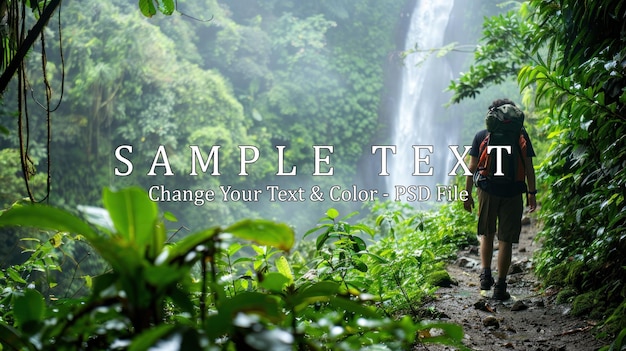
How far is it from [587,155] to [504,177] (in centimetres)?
69

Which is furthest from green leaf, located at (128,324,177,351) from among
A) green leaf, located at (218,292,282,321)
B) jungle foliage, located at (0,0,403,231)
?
jungle foliage, located at (0,0,403,231)

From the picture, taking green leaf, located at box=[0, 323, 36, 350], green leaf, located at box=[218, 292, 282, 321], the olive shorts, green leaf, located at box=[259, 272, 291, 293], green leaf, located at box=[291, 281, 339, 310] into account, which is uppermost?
green leaf, located at box=[218, 292, 282, 321]

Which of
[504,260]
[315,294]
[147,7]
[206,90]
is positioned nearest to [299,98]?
[206,90]

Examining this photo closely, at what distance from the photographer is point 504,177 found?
3.76m

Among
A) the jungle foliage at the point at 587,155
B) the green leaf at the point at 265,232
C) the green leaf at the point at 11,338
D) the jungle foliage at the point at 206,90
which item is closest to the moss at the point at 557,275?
the jungle foliage at the point at 587,155

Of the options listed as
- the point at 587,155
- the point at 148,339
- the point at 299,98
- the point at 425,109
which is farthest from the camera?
the point at 299,98

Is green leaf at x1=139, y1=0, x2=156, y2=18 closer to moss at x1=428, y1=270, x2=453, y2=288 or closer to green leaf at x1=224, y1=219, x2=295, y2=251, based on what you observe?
green leaf at x1=224, y1=219, x2=295, y2=251

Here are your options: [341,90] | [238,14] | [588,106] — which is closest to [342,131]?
[341,90]

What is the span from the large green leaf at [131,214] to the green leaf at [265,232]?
96mm

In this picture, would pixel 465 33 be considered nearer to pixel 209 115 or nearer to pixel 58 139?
pixel 209 115

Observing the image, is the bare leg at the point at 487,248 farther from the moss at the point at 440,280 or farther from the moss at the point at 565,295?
the moss at the point at 565,295

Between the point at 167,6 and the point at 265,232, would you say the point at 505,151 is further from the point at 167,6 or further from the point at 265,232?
the point at 265,232

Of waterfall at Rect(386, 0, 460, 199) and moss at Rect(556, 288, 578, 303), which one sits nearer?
moss at Rect(556, 288, 578, 303)

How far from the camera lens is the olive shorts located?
3742 mm
